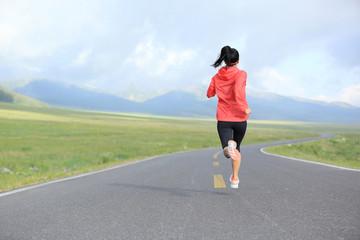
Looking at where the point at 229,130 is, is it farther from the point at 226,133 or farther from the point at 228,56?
the point at 228,56

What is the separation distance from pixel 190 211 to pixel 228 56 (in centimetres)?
245

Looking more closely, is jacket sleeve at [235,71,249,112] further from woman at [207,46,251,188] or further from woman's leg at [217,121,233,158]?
woman's leg at [217,121,233,158]

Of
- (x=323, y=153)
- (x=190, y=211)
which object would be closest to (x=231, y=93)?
(x=190, y=211)

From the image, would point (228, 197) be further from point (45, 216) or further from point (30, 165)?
point (30, 165)

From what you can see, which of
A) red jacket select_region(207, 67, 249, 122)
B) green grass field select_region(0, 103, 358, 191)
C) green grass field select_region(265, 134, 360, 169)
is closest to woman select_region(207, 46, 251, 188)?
red jacket select_region(207, 67, 249, 122)

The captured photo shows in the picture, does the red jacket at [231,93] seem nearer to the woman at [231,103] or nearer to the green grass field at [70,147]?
the woman at [231,103]

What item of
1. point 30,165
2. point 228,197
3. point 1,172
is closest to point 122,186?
point 228,197

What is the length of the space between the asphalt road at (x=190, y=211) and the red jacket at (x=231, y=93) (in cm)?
126

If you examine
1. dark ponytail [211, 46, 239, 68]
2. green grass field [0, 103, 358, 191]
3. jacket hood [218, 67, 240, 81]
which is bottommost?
green grass field [0, 103, 358, 191]

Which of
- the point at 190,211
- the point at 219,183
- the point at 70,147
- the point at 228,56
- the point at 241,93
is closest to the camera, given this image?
the point at 190,211

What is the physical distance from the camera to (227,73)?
4.85 m

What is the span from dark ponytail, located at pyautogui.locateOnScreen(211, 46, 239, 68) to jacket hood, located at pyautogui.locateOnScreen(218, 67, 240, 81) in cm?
9

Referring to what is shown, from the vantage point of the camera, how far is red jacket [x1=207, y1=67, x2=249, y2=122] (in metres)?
4.65

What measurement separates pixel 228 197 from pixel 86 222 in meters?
2.14
